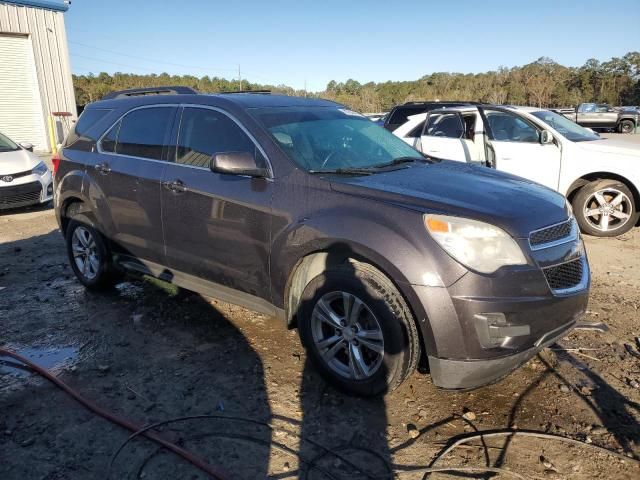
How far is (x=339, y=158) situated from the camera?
3605 mm

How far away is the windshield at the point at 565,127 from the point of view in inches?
290

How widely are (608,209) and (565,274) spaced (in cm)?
469

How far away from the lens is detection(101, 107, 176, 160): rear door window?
4125 millimetres

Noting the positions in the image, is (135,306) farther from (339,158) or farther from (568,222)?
(568,222)

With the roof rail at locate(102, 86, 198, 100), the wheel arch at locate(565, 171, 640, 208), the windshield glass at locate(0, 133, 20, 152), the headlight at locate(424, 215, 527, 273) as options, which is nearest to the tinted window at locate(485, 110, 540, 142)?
the wheel arch at locate(565, 171, 640, 208)

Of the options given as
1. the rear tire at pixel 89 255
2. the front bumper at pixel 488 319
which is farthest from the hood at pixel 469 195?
the rear tire at pixel 89 255

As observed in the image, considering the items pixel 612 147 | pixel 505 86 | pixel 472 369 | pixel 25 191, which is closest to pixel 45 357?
pixel 472 369

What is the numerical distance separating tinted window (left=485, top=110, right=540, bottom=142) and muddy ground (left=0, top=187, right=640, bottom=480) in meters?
3.62

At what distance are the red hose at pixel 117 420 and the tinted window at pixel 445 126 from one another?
22.2 feet

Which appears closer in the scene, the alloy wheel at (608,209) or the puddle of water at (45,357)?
the puddle of water at (45,357)

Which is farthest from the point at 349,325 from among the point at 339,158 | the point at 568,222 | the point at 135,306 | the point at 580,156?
the point at 580,156

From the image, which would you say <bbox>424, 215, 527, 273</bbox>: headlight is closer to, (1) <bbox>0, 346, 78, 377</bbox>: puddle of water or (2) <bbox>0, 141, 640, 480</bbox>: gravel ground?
(2) <bbox>0, 141, 640, 480</bbox>: gravel ground

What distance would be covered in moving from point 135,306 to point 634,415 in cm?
395

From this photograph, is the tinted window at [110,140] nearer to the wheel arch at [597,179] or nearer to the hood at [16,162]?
the hood at [16,162]
